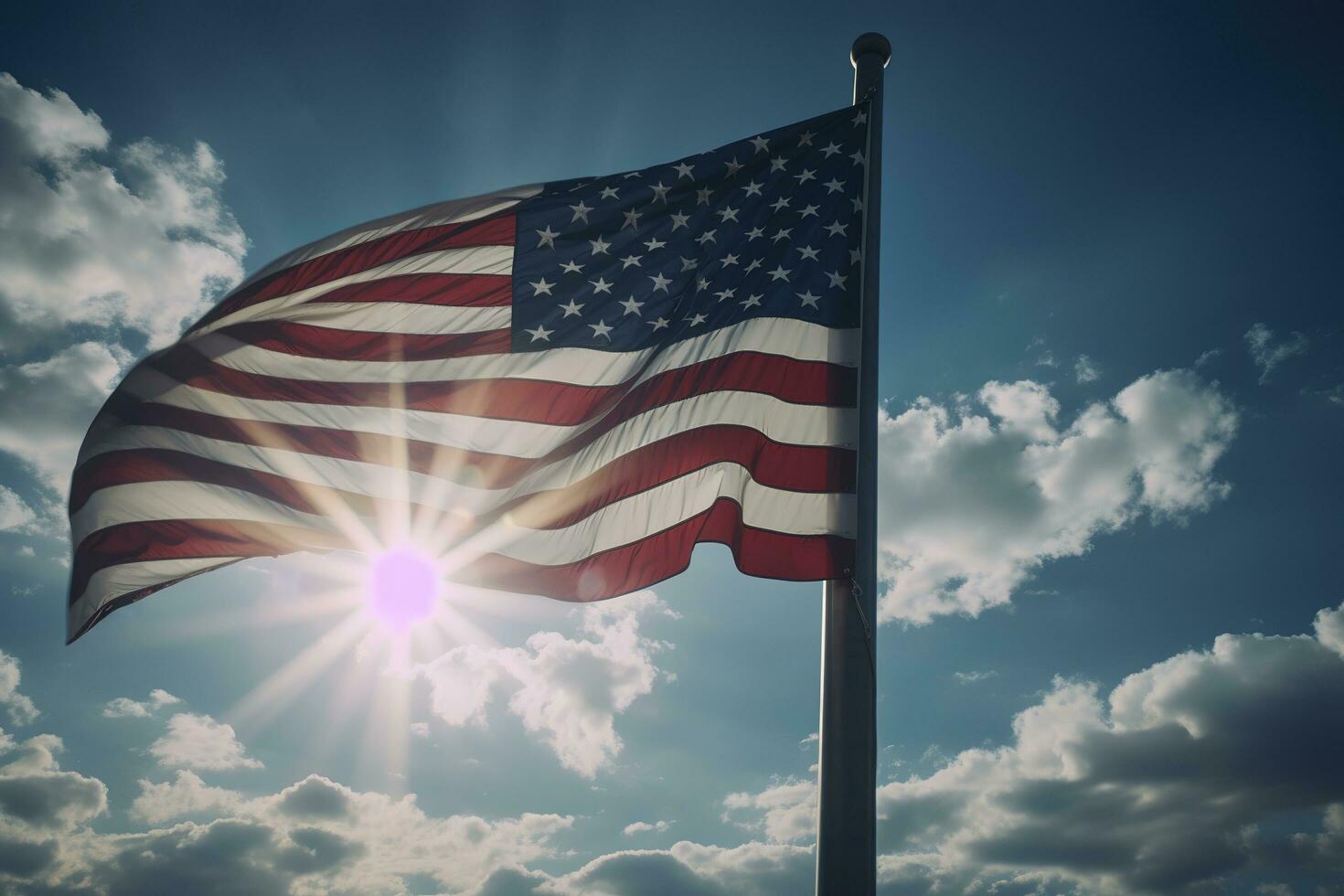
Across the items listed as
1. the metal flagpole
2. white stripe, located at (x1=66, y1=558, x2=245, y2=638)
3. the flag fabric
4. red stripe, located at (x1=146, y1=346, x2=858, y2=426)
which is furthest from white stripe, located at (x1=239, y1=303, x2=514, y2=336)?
the metal flagpole

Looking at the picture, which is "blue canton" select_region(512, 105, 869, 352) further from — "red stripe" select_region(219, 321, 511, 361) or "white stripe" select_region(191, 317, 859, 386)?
"red stripe" select_region(219, 321, 511, 361)

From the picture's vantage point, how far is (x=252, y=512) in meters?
9.48

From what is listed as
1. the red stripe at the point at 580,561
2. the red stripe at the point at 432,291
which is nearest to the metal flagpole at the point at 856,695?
the red stripe at the point at 580,561

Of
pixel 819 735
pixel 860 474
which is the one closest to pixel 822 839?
pixel 819 735

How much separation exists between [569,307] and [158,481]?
444cm

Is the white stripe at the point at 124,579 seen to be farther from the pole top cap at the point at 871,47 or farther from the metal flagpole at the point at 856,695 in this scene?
the pole top cap at the point at 871,47

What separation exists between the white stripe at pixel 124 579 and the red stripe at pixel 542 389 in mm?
1741

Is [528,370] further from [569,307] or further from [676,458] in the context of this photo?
[676,458]

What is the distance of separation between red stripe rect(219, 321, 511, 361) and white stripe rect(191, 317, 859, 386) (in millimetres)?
66

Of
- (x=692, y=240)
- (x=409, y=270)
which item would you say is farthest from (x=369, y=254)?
(x=692, y=240)

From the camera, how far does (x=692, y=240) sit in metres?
9.57

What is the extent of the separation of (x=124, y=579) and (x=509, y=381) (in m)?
4.20

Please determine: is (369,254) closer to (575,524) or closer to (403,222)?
(403,222)

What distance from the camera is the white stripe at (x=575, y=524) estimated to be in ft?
25.2
